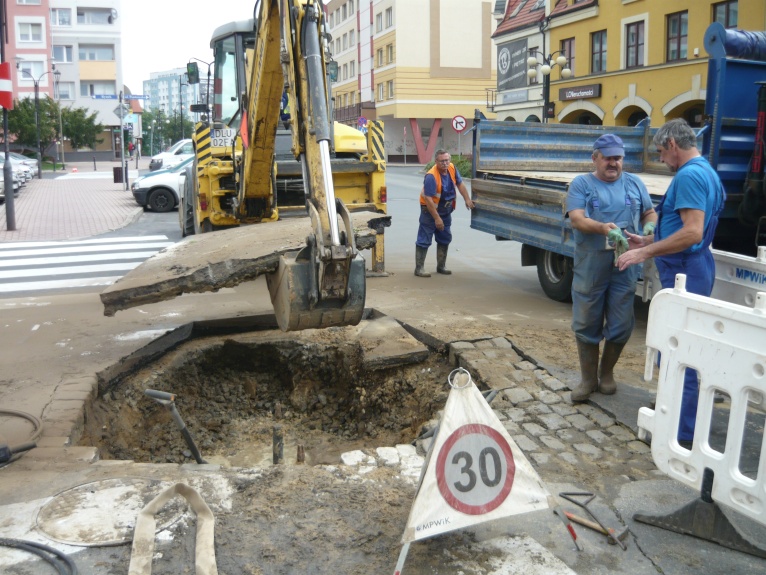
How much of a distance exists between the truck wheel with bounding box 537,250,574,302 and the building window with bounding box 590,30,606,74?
22.1 metres

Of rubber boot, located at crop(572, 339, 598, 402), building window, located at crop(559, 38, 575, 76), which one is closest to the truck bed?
rubber boot, located at crop(572, 339, 598, 402)

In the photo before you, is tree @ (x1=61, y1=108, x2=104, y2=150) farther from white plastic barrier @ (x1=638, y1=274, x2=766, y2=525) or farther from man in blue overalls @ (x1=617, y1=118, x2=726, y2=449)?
white plastic barrier @ (x1=638, y1=274, x2=766, y2=525)

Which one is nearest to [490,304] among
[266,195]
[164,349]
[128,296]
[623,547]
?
[266,195]

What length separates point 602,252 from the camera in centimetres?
507

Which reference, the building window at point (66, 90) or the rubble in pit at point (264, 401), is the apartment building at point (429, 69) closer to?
the building window at point (66, 90)

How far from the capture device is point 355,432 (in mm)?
6484

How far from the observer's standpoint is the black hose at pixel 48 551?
3271mm

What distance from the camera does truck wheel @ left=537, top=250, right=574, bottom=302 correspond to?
8539 millimetres

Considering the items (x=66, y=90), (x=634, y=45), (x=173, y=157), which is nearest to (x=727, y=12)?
(x=634, y=45)

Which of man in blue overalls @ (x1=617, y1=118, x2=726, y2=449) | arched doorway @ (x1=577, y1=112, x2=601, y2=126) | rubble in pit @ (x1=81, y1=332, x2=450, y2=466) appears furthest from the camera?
arched doorway @ (x1=577, y1=112, x2=601, y2=126)

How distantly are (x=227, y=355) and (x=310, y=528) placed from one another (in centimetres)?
373

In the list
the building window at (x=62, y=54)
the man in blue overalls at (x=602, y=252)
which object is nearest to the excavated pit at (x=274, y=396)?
the man in blue overalls at (x=602, y=252)

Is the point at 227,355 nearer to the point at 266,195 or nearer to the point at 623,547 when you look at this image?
the point at 266,195

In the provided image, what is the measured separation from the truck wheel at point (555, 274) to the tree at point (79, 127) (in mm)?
48182
